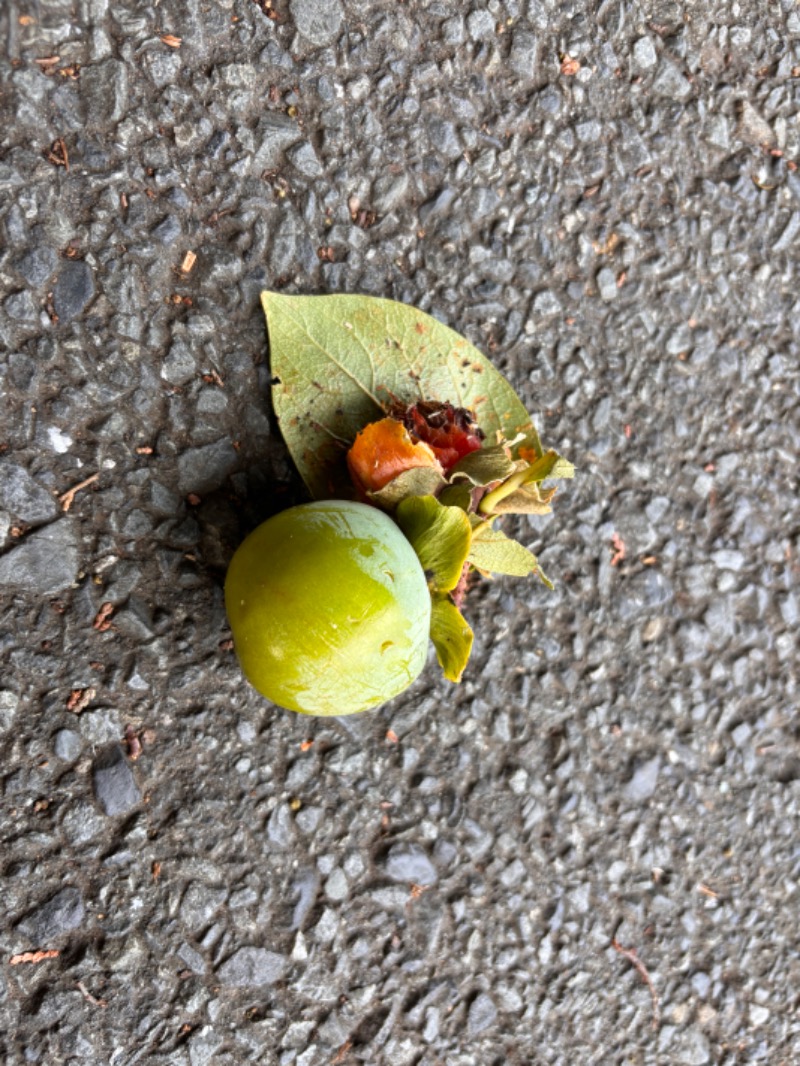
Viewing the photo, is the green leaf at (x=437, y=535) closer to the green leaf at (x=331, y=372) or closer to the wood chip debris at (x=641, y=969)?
the green leaf at (x=331, y=372)

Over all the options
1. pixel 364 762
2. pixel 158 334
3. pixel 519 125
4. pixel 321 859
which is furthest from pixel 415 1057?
pixel 519 125

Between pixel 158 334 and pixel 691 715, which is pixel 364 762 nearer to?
pixel 691 715

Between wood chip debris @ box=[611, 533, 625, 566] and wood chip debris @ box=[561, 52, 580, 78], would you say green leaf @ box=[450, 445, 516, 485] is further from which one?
wood chip debris @ box=[561, 52, 580, 78]

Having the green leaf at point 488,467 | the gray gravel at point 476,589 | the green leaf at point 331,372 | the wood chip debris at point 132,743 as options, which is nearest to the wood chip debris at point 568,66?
the gray gravel at point 476,589

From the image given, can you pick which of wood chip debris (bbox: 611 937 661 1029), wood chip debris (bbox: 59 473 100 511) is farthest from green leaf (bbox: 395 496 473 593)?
wood chip debris (bbox: 611 937 661 1029)

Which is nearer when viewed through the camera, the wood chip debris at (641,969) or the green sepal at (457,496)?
the green sepal at (457,496)
